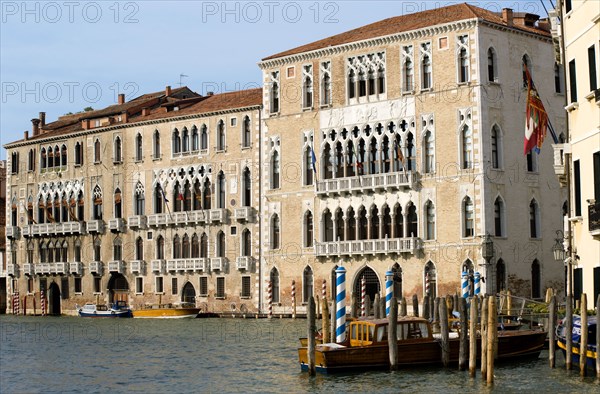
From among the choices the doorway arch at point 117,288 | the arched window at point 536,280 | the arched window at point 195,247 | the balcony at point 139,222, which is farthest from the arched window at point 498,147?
the doorway arch at point 117,288

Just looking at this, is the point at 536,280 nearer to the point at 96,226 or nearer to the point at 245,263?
the point at 245,263

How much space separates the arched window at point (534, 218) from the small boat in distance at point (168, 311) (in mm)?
14321

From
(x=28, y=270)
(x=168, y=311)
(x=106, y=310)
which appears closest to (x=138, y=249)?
(x=106, y=310)

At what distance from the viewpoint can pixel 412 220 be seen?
44.2m

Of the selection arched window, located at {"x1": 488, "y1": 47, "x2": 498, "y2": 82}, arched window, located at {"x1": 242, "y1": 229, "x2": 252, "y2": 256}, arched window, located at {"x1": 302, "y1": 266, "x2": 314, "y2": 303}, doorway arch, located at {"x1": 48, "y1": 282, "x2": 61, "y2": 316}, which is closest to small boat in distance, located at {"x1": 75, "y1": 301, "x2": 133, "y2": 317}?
doorway arch, located at {"x1": 48, "y1": 282, "x2": 61, "y2": 316}

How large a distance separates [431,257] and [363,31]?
9.79 metres

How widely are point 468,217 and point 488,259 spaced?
1.76 meters

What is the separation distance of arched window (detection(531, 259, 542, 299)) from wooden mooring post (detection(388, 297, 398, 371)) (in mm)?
19482

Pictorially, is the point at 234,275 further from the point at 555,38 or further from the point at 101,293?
the point at 555,38

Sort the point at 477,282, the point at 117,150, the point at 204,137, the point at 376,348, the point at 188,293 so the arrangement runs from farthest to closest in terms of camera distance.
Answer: the point at 117,150, the point at 188,293, the point at 204,137, the point at 477,282, the point at 376,348

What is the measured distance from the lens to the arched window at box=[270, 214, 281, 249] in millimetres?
48750

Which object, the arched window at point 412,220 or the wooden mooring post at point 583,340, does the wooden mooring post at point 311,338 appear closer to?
the wooden mooring post at point 583,340

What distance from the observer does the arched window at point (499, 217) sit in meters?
42.4

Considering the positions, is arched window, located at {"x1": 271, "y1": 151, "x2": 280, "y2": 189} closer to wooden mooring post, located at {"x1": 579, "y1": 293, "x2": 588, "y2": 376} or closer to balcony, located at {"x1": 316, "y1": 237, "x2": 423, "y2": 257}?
balcony, located at {"x1": 316, "y1": 237, "x2": 423, "y2": 257}
